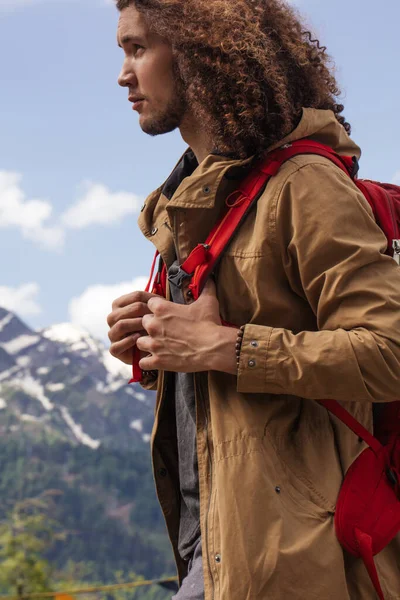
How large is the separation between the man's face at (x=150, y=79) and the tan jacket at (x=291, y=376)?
0.90 feet

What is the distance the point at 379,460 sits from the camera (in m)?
1.94

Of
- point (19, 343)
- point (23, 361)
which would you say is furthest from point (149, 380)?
point (19, 343)

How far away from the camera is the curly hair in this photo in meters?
2.07

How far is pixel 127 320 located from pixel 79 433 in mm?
80005

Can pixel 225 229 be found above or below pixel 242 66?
below

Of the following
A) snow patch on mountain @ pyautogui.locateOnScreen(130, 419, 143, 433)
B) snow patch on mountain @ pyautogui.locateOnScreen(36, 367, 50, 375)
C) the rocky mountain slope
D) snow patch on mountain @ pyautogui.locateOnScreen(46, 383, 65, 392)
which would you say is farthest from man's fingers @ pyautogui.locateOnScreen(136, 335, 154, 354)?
snow patch on mountain @ pyautogui.locateOnScreen(36, 367, 50, 375)

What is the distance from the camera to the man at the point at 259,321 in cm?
181

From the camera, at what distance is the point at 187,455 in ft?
7.02

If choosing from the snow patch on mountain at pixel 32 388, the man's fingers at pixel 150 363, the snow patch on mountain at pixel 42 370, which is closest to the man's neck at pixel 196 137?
the man's fingers at pixel 150 363

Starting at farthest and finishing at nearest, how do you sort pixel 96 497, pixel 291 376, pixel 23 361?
pixel 23 361
pixel 96 497
pixel 291 376

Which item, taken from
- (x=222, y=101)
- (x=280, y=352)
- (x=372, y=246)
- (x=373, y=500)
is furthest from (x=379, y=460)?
(x=222, y=101)

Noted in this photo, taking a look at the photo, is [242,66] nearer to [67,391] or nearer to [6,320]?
[67,391]

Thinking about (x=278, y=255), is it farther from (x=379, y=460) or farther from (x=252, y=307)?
A: (x=379, y=460)

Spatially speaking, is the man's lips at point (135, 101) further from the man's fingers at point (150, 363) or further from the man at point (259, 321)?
the man's fingers at point (150, 363)
